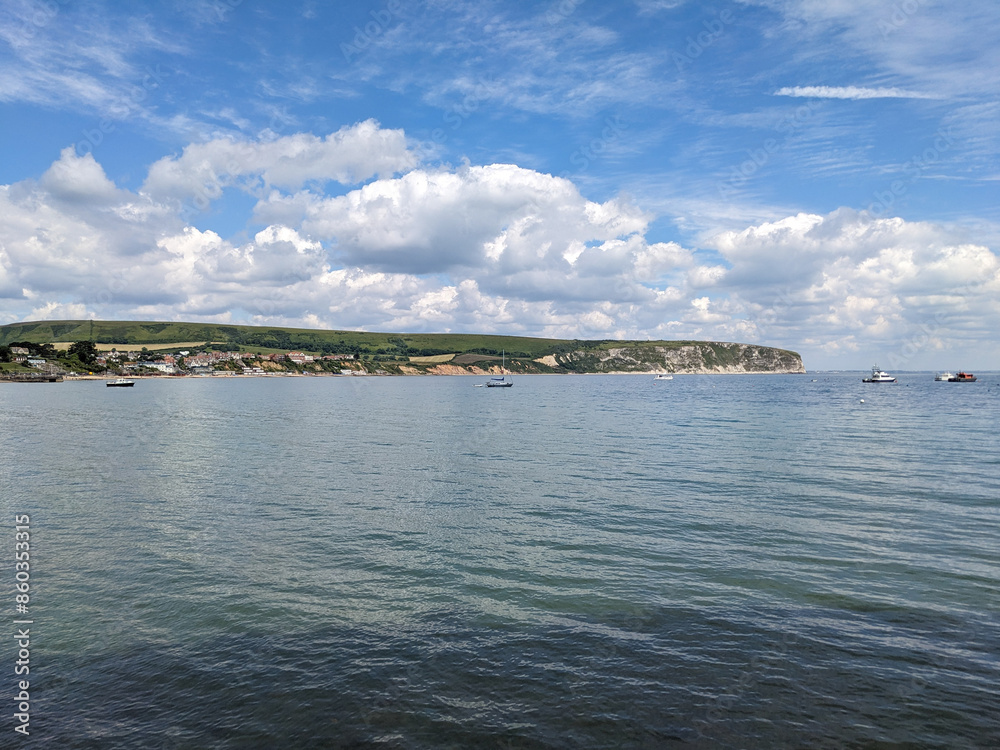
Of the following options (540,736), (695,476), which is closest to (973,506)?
(695,476)

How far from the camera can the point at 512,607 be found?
61.5ft

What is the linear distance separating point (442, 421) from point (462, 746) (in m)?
76.4

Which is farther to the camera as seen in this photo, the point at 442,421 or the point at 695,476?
the point at 442,421

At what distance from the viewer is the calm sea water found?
41.7ft

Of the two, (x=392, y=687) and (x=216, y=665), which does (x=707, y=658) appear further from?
(x=216, y=665)

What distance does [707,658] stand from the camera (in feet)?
49.7

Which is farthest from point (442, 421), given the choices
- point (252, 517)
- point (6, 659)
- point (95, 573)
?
point (6, 659)

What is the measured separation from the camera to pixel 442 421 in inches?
3455

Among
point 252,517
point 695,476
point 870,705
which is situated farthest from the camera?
point 695,476

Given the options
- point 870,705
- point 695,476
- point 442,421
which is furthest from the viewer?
point 442,421

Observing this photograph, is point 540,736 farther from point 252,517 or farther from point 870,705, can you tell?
point 252,517

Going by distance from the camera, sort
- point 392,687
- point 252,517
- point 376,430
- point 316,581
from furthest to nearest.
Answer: point 376,430, point 252,517, point 316,581, point 392,687

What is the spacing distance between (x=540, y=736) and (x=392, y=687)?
3998 mm

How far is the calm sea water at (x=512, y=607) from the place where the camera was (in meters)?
12.7
